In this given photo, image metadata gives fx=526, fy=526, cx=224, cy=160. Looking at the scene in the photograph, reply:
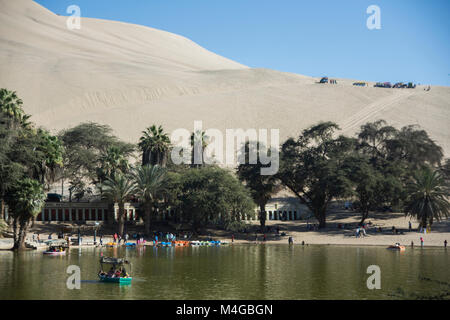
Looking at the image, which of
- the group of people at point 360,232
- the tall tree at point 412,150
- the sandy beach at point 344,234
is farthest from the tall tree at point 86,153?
the tall tree at point 412,150

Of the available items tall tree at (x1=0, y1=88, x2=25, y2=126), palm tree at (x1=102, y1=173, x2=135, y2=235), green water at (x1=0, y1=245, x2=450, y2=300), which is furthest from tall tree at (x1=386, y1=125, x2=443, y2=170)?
tall tree at (x1=0, y1=88, x2=25, y2=126)

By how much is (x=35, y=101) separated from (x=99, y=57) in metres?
54.3

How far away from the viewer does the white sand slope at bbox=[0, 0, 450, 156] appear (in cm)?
12850

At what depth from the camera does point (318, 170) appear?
6562 cm

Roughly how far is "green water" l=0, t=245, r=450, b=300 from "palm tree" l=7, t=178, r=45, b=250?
2.43m

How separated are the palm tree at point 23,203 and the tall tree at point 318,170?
3027 centimetres

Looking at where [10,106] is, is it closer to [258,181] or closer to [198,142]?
[198,142]

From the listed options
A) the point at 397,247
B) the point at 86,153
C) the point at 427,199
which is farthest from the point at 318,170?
the point at 86,153

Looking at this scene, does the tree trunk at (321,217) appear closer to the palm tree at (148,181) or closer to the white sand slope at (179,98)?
the palm tree at (148,181)

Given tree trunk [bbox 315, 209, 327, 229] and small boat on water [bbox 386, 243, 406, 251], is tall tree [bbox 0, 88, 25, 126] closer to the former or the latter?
tree trunk [bbox 315, 209, 327, 229]

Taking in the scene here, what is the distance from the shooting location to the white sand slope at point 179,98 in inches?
5059

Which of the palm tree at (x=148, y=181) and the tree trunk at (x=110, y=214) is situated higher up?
the palm tree at (x=148, y=181)
